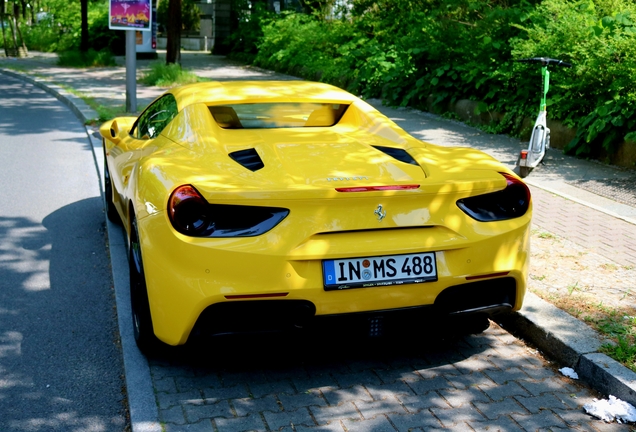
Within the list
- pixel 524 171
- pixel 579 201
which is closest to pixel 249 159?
pixel 579 201

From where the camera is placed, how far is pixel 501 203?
4133 millimetres

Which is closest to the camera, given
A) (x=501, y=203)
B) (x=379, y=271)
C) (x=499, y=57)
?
(x=379, y=271)

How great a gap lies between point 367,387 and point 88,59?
24.8m

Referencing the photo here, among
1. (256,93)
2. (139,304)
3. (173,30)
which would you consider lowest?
(139,304)

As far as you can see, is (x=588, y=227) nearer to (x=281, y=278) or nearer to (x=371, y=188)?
(x=371, y=188)

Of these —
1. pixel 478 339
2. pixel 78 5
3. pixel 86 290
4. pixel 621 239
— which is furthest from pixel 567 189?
pixel 78 5

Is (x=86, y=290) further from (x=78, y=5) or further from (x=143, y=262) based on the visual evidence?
(x=78, y=5)

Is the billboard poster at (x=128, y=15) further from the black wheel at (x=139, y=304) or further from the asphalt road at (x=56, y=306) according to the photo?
the black wheel at (x=139, y=304)

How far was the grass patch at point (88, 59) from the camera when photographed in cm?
2667

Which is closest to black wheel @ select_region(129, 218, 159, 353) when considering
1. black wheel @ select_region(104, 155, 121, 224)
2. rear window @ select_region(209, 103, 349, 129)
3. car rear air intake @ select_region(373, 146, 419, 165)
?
rear window @ select_region(209, 103, 349, 129)

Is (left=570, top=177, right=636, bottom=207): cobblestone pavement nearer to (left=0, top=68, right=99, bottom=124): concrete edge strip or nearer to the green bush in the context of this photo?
the green bush

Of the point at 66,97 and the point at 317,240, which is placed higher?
the point at 317,240

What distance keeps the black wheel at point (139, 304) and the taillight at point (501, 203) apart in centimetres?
168

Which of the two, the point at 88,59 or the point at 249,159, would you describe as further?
the point at 88,59
